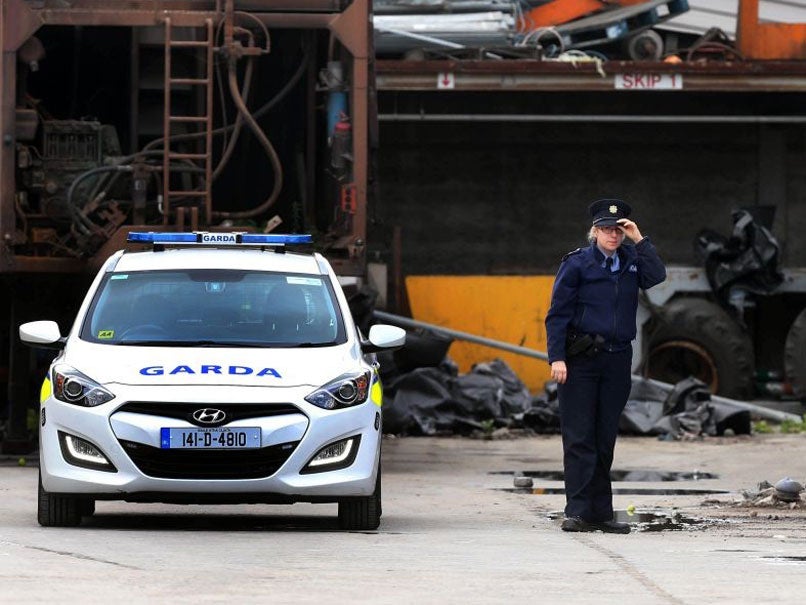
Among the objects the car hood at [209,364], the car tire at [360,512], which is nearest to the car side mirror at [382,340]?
the car hood at [209,364]

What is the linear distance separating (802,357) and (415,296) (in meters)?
4.22

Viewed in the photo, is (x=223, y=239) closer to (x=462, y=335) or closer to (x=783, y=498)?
(x=783, y=498)

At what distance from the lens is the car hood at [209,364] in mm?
9898

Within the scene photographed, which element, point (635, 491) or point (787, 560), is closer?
point (787, 560)

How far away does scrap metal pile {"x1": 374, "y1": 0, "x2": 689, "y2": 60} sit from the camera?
71.1 feet

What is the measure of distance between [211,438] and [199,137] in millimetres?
5640

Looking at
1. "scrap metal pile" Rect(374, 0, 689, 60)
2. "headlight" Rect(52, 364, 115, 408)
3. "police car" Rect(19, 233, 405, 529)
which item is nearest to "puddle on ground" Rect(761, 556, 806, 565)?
"police car" Rect(19, 233, 405, 529)

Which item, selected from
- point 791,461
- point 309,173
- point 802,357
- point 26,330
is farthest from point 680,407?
point 26,330

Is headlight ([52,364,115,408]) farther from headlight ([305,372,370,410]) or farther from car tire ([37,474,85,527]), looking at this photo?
headlight ([305,372,370,410])

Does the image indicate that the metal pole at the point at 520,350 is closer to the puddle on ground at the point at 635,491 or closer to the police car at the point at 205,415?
the puddle on ground at the point at 635,491

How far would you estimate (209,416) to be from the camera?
9727mm

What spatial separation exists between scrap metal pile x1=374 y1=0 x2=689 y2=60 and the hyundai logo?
12164 mm

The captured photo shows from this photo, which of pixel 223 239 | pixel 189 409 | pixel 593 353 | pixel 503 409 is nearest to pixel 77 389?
pixel 189 409

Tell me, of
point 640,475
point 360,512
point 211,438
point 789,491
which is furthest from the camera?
point 640,475
